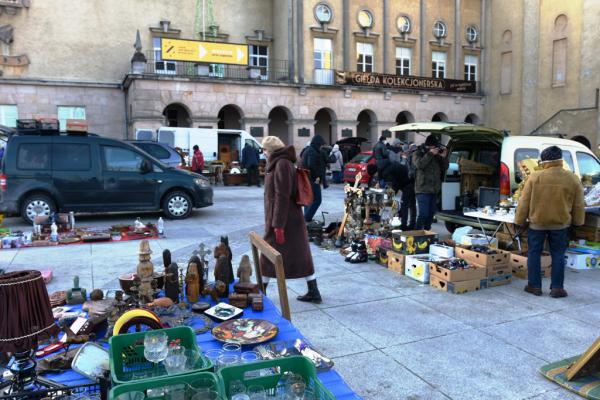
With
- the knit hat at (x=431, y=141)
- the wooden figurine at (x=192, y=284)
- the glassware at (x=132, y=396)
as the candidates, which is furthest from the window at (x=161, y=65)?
the glassware at (x=132, y=396)

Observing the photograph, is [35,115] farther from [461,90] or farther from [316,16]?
[461,90]

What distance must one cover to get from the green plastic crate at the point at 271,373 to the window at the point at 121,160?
31.9 ft

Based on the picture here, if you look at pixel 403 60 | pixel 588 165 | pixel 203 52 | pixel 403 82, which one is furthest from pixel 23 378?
pixel 403 60

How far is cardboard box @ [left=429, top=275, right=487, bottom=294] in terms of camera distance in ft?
19.7

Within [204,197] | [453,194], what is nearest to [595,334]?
[453,194]

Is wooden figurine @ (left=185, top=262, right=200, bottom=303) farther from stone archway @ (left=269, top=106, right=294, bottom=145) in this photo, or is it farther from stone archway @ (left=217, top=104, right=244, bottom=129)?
stone archway @ (left=269, top=106, right=294, bottom=145)

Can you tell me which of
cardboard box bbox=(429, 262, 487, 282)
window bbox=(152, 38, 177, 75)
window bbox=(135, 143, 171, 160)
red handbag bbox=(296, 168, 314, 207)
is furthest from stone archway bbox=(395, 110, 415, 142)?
red handbag bbox=(296, 168, 314, 207)

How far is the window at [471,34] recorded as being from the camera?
34.1 m

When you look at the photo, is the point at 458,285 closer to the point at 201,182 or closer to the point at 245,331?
the point at 245,331

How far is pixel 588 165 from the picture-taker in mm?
9117

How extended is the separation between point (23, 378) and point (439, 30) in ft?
115

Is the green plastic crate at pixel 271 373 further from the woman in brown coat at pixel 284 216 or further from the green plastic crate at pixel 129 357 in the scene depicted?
the woman in brown coat at pixel 284 216

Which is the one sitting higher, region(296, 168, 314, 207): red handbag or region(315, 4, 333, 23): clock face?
region(315, 4, 333, 23): clock face

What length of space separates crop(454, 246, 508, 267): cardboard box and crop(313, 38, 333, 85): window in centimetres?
2347
